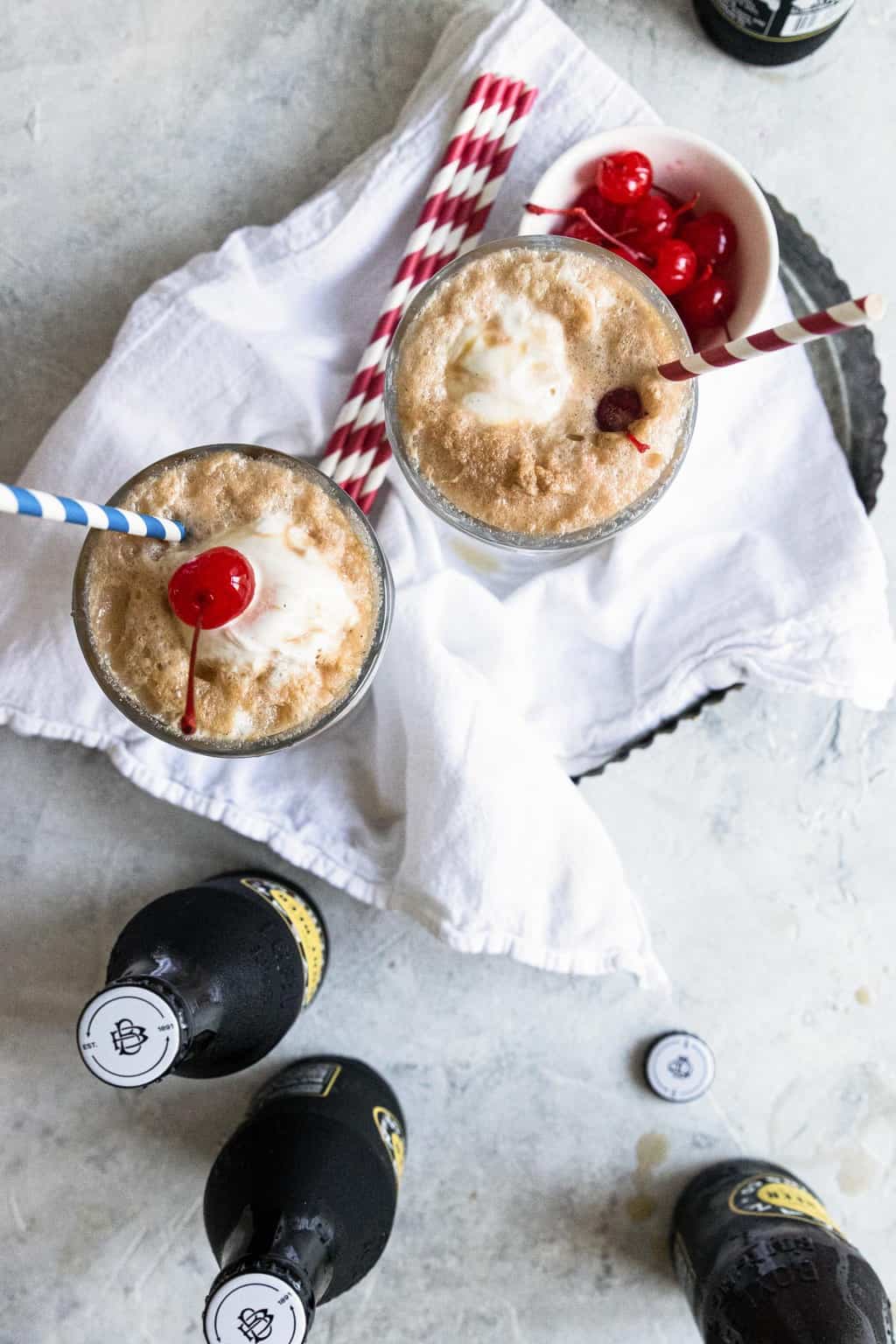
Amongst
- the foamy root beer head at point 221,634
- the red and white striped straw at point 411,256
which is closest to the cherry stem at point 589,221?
the red and white striped straw at point 411,256

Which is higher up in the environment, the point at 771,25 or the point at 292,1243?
the point at 771,25

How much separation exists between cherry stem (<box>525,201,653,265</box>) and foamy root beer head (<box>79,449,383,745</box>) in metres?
0.39

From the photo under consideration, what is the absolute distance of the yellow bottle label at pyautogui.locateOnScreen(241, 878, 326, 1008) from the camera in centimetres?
124

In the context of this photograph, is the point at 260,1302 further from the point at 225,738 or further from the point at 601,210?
the point at 601,210

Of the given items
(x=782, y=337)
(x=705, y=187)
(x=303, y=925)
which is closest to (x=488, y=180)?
(x=705, y=187)

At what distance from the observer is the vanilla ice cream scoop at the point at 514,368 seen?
1.05 meters

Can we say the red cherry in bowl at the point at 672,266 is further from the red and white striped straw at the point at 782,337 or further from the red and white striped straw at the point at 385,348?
the red and white striped straw at the point at 385,348

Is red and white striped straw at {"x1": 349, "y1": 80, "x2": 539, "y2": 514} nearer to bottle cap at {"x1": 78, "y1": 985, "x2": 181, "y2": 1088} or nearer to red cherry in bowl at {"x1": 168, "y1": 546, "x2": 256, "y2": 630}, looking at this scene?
red cherry in bowl at {"x1": 168, "y1": 546, "x2": 256, "y2": 630}

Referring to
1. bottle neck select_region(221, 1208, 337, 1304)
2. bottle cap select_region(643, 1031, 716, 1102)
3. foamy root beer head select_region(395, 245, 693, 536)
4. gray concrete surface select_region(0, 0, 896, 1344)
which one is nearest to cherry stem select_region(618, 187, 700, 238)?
foamy root beer head select_region(395, 245, 693, 536)

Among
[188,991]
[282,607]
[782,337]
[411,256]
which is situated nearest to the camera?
[782,337]

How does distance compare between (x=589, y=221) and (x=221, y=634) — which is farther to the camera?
(x=589, y=221)

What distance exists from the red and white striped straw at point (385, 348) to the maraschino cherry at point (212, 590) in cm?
28

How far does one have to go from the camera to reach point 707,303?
1.16 meters

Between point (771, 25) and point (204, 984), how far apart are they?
3.98ft
